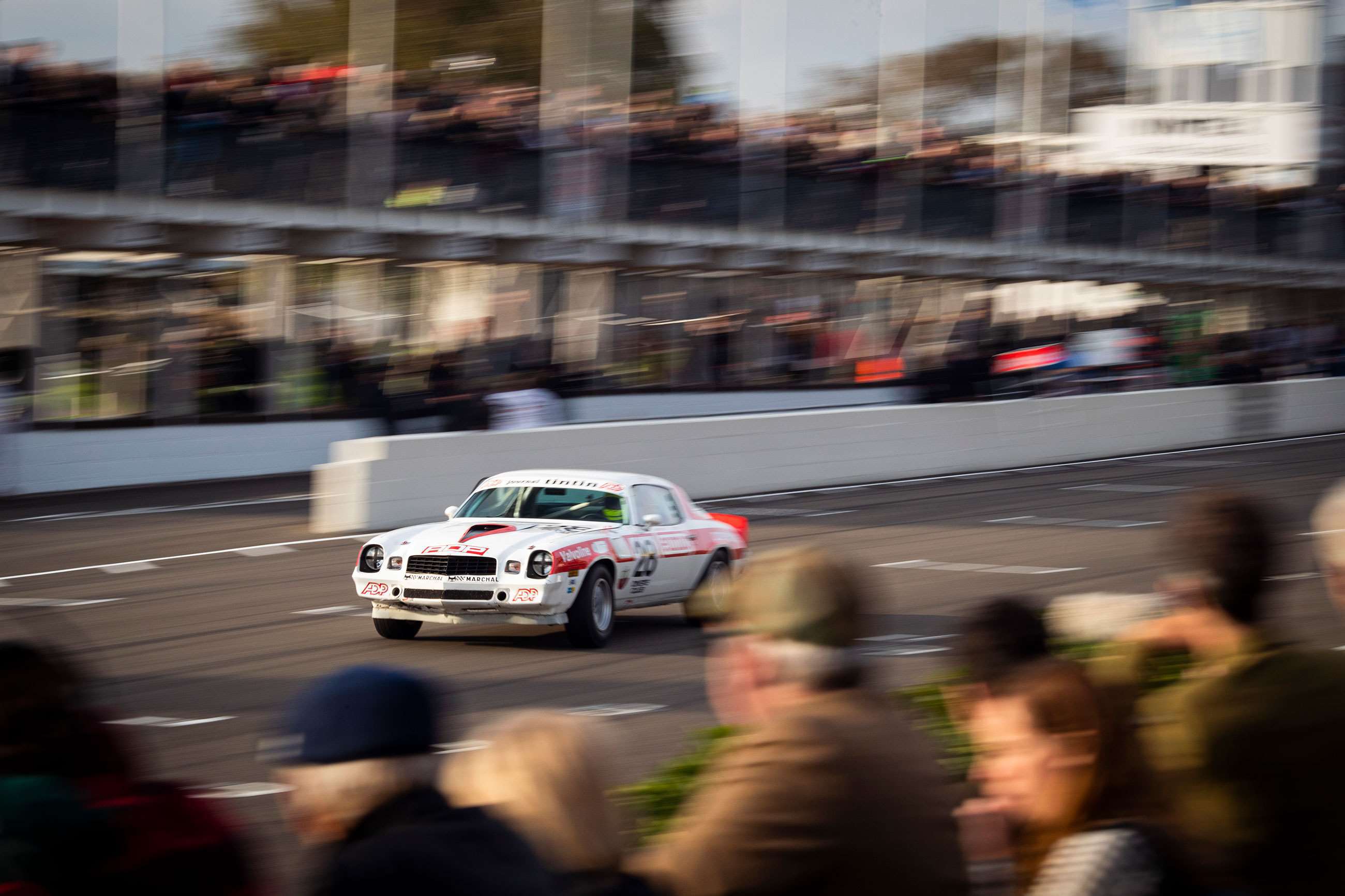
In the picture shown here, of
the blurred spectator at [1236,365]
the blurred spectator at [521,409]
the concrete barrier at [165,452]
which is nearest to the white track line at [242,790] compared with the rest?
the blurred spectator at [521,409]

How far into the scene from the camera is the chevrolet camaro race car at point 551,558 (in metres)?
11.8

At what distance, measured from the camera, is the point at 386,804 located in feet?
8.72

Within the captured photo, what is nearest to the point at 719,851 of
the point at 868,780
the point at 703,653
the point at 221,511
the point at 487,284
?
the point at 868,780

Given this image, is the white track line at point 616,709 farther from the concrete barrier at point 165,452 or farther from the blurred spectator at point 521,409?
the concrete barrier at point 165,452

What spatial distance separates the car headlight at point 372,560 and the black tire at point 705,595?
8.22ft

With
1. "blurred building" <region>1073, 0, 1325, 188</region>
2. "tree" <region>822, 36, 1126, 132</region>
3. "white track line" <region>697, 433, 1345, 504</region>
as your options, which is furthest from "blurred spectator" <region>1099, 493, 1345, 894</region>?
"blurred building" <region>1073, 0, 1325, 188</region>

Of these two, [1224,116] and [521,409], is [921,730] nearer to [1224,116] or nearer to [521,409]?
[521,409]

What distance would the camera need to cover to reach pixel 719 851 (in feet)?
9.55

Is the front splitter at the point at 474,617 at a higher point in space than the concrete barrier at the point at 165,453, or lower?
lower

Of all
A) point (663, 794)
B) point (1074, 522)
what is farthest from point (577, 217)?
point (663, 794)

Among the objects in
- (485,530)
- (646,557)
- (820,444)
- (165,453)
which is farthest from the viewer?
(820,444)

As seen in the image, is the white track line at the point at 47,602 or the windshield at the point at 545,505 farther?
the white track line at the point at 47,602

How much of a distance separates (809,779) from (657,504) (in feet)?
34.7

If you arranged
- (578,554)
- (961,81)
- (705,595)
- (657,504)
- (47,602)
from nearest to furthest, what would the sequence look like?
(578,554) → (657,504) → (705,595) → (47,602) → (961,81)
